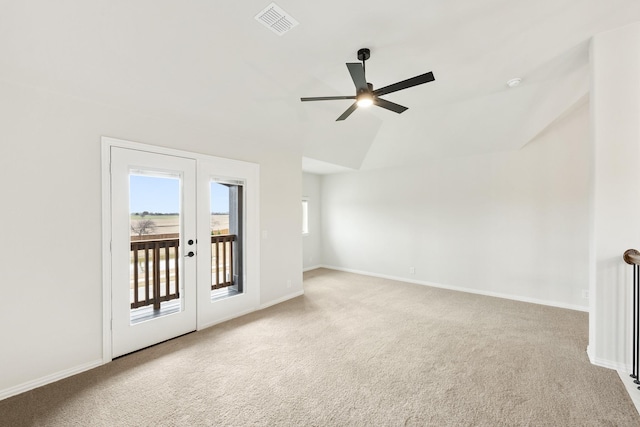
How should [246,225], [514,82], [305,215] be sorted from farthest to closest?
[305,215] < [246,225] < [514,82]

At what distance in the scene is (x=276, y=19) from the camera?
7.01 feet

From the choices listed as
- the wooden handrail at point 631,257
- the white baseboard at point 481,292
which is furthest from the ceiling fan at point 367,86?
the white baseboard at point 481,292

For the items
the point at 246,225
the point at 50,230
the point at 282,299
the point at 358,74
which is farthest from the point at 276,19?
the point at 282,299

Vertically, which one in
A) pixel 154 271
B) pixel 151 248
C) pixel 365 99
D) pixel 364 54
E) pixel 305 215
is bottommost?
pixel 154 271

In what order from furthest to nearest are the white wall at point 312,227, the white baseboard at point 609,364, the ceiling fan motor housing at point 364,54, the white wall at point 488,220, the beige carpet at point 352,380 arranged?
the white wall at point 312,227 < the white wall at point 488,220 < the ceiling fan motor housing at point 364,54 < the white baseboard at point 609,364 < the beige carpet at point 352,380

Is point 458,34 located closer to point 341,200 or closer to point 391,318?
point 391,318

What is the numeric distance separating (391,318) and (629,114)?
319 cm

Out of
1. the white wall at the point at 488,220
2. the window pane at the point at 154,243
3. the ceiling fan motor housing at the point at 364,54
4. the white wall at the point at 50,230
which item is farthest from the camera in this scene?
the white wall at the point at 488,220

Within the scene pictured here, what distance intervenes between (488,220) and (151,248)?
5.15 m

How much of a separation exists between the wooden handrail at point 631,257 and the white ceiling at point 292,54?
76.8 inches

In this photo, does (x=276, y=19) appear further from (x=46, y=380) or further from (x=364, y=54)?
(x=46, y=380)

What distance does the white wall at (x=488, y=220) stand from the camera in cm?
394

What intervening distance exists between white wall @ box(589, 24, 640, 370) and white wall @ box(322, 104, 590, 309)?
182 centimetres

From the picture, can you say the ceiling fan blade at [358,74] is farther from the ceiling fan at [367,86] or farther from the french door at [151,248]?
the french door at [151,248]
